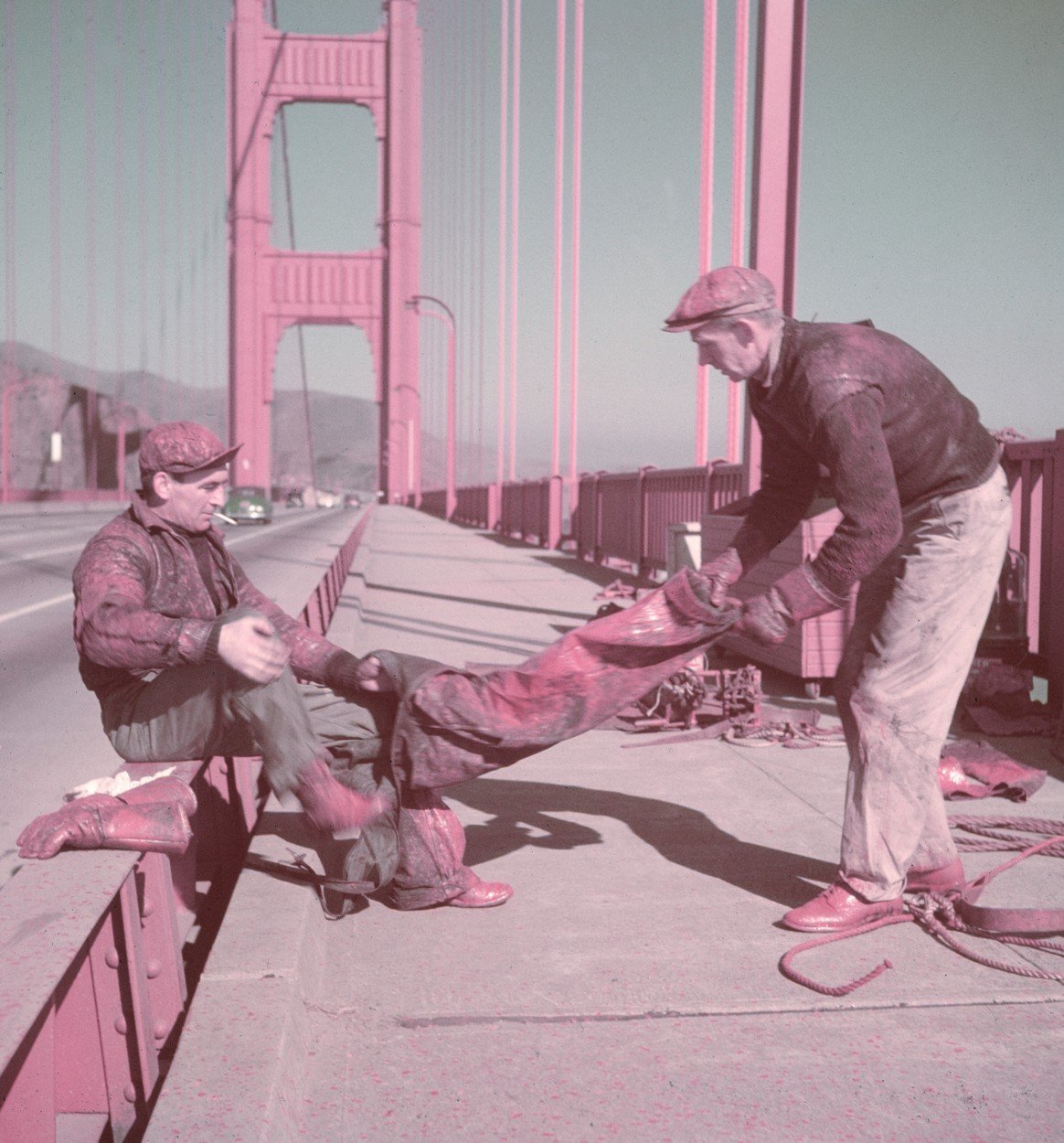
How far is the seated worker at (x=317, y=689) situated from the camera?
314 centimetres

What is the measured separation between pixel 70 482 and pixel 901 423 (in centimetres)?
9977

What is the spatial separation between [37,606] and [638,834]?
10.8 meters

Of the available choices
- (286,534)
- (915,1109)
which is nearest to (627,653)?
(915,1109)

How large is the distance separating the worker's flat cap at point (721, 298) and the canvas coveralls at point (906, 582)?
0.14 m

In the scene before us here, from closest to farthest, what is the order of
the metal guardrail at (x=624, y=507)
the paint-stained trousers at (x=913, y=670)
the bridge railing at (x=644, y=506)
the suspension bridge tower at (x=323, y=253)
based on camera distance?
the paint-stained trousers at (x=913, y=670), the bridge railing at (x=644, y=506), the metal guardrail at (x=624, y=507), the suspension bridge tower at (x=323, y=253)

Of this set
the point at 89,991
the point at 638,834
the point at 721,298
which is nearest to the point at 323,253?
the point at 638,834

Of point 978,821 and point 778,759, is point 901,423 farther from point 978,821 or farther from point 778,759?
point 778,759

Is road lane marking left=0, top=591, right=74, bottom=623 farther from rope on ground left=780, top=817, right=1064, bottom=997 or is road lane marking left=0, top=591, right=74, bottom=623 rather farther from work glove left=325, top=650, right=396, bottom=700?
rope on ground left=780, top=817, right=1064, bottom=997

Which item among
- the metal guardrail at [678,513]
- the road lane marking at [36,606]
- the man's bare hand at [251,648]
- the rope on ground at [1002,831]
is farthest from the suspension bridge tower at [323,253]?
the man's bare hand at [251,648]

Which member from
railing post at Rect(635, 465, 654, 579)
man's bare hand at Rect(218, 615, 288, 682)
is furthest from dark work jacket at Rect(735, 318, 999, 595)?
railing post at Rect(635, 465, 654, 579)

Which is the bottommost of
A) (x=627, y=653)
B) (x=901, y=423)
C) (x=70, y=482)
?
(x=70, y=482)

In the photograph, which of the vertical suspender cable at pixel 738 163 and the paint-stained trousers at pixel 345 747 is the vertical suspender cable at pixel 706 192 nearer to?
the vertical suspender cable at pixel 738 163

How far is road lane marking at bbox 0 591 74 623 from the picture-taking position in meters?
12.7

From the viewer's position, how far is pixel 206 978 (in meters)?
2.81
